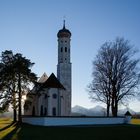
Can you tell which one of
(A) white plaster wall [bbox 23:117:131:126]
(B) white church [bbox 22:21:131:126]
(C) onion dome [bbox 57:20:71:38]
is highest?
(C) onion dome [bbox 57:20:71:38]

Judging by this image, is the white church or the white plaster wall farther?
the white church

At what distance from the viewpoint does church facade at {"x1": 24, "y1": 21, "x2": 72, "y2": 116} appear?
177ft

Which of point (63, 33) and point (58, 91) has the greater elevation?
point (63, 33)

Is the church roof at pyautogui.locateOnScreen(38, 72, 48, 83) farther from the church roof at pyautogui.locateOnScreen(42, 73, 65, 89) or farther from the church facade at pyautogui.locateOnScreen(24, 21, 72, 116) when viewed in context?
the church roof at pyautogui.locateOnScreen(42, 73, 65, 89)

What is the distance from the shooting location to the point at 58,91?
55188 mm

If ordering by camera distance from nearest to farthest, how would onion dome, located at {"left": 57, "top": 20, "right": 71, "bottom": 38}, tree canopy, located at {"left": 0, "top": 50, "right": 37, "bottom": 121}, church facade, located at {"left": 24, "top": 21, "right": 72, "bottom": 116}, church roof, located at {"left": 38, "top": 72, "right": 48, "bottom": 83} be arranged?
tree canopy, located at {"left": 0, "top": 50, "right": 37, "bottom": 121} → church facade, located at {"left": 24, "top": 21, "right": 72, "bottom": 116} → church roof, located at {"left": 38, "top": 72, "right": 48, "bottom": 83} → onion dome, located at {"left": 57, "top": 20, "right": 71, "bottom": 38}

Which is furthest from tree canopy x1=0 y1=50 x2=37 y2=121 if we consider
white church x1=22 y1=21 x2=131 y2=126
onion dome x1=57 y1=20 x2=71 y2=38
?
onion dome x1=57 y1=20 x2=71 y2=38

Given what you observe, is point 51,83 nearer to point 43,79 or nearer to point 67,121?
point 43,79

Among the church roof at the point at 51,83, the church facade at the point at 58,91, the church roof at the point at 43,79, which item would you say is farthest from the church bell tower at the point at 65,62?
the church roof at the point at 51,83

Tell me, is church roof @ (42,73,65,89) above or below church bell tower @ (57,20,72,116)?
below

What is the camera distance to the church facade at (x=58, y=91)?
54000mm

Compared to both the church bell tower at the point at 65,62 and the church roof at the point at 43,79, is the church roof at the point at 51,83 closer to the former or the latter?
the church bell tower at the point at 65,62

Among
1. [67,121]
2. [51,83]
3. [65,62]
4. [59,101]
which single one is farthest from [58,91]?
[67,121]

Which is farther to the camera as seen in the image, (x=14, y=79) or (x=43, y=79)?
(x=43, y=79)
